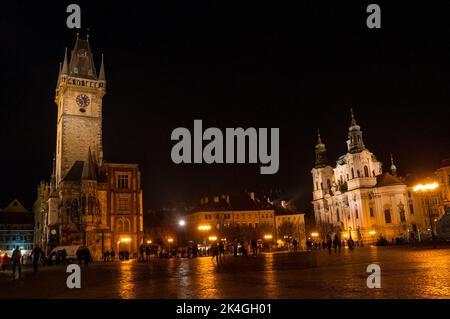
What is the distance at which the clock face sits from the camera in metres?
69.3

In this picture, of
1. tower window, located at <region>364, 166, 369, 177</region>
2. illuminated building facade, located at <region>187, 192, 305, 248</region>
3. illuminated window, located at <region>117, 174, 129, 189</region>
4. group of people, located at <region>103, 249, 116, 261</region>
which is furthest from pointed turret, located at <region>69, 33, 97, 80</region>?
tower window, located at <region>364, 166, 369, 177</region>

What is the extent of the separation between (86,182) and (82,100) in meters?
17.8

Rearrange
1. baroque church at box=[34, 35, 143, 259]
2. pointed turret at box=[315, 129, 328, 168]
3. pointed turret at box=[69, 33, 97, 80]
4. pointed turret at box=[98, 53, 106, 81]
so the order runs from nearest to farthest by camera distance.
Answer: baroque church at box=[34, 35, 143, 259] → pointed turret at box=[69, 33, 97, 80] → pointed turret at box=[98, 53, 106, 81] → pointed turret at box=[315, 129, 328, 168]

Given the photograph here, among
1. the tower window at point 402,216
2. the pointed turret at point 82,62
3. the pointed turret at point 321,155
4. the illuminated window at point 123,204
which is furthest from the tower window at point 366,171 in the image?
the pointed turret at point 82,62

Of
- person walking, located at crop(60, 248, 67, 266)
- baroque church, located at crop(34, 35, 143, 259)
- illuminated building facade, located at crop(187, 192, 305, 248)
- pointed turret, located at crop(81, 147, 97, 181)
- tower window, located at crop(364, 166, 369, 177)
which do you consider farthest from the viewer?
illuminated building facade, located at crop(187, 192, 305, 248)

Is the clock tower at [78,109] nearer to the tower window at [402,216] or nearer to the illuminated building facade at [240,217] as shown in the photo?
the illuminated building facade at [240,217]

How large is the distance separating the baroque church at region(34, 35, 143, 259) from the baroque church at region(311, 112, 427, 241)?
4855 cm

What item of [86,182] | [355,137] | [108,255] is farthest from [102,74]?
[355,137]

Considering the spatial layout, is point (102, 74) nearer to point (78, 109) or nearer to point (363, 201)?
point (78, 109)

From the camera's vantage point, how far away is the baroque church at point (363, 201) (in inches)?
3644

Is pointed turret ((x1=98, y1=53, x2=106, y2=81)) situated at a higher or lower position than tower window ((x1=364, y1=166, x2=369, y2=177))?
higher

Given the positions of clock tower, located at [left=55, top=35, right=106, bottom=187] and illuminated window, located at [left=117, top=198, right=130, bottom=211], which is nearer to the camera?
illuminated window, located at [left=117, top=198, right=130, bottom=211]

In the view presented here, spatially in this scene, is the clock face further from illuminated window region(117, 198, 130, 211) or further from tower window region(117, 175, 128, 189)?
illuminated window region(117, 198, 130, 211)
